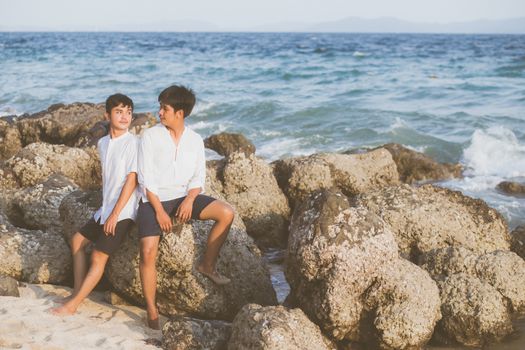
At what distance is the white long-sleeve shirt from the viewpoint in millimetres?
4836

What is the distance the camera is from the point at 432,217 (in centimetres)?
651

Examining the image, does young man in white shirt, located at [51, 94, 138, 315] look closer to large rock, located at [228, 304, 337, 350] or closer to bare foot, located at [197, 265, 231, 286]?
bare foot, located at [197, 265, 231, 286]

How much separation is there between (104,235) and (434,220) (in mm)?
3407

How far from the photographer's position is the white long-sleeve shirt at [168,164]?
4.84 meters

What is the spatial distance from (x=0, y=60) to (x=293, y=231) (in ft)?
134

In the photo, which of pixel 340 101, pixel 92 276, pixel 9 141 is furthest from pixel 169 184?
pixel 340 101

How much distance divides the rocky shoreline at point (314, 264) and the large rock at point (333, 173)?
0.32 metres

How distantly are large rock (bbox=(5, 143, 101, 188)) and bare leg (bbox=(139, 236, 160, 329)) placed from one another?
132 inches

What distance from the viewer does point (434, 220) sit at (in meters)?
6.50

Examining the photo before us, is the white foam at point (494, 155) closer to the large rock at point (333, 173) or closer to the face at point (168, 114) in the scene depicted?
the large rock at point (333, 173)

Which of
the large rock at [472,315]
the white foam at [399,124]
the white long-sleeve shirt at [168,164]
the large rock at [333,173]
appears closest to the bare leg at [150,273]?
the white long-sleeve shirt at [168,164]

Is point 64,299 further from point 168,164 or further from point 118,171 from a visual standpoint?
point 168,164

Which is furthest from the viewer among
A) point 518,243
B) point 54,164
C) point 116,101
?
point 54,164

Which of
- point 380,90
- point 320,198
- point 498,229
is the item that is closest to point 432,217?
point 498,229
